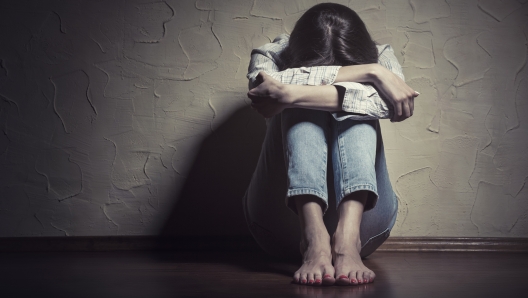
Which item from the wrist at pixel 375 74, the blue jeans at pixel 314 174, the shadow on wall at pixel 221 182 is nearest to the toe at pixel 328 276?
the blue jeans at pixel 314 174

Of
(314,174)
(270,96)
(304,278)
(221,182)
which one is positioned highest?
(270,96)

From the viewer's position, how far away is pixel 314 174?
0.80 metres

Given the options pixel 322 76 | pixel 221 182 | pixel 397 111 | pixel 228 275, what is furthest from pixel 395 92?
pixel 221 182

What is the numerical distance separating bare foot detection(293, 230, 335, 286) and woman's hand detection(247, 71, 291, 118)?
10.5 inches

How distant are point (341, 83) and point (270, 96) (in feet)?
0.50

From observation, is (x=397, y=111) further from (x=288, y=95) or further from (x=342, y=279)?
(x=342, y=279)

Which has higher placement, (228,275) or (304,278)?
(304,278)

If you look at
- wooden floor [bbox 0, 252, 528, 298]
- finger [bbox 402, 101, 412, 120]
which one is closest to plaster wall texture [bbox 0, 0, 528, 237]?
wooden floor [bbox 0, 252, 528, 298]

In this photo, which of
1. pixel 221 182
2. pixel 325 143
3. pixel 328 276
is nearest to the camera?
pixel 328 276

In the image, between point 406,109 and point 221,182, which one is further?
point 221,182

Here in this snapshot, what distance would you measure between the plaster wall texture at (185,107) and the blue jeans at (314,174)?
A: 1.24ft

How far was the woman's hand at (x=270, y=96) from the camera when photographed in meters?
0.88

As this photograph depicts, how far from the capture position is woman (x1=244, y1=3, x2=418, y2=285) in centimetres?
80

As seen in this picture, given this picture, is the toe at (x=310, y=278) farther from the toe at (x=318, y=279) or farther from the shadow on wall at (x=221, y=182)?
the shadow on wall at (x=221, y=182)
